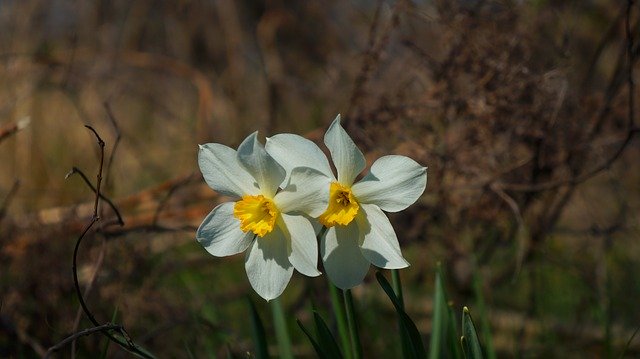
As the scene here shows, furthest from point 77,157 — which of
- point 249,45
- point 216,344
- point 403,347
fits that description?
point 403,347

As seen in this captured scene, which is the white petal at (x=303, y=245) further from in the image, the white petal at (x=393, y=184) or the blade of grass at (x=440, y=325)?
the blade of grass at (x=440, y=325)

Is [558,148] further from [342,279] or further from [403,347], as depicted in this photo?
[342,279]

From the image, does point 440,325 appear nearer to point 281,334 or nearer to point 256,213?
point 281,334

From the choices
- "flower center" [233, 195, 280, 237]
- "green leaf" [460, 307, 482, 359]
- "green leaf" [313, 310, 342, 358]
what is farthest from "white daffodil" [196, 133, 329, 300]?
"green leaf" [460, 307, 482, 359]

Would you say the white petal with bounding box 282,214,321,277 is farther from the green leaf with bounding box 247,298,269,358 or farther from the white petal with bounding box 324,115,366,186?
the green leaf with bounding box 247,298,269,358

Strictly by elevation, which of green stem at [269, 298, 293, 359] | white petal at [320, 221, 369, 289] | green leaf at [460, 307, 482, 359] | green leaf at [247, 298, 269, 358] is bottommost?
green stem at [269, 298, 293, 359]

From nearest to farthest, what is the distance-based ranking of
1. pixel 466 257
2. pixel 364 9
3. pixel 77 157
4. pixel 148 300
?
pixel 148 300
pixel 466 257
pixel 364 9
pixel 77 157

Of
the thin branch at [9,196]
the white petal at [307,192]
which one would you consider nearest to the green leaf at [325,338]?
the white petal at [307,192]
